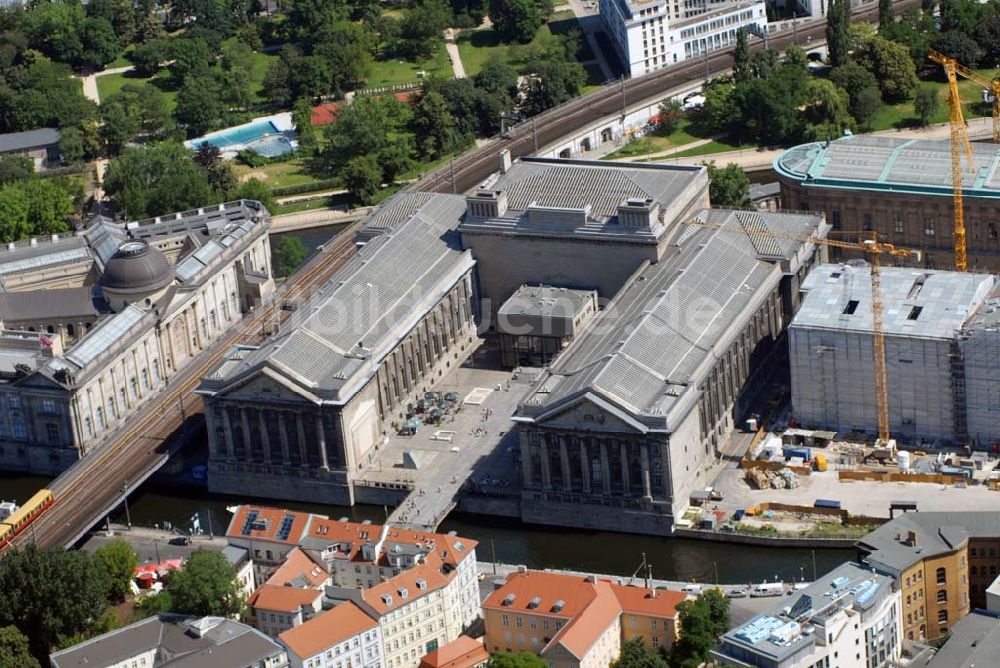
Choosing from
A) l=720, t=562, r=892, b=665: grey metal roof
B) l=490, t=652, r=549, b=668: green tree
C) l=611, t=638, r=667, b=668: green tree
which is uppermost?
l=720, t=562, r=892, b=665: grey metal roof

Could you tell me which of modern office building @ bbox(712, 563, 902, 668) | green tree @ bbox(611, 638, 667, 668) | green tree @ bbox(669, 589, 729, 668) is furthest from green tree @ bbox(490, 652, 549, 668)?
modern office building @ bbox(712, 563, 902, 668)

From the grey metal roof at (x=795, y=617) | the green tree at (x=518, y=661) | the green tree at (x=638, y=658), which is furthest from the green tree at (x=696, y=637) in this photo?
the green tree at (x=518, y=661)

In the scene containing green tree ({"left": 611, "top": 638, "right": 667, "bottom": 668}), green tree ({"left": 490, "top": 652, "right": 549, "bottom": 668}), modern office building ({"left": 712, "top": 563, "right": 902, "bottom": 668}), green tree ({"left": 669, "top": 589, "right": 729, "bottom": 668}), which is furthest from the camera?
green tree ({"left": 669, "top": 589, "right": 729, "bottom": 668})

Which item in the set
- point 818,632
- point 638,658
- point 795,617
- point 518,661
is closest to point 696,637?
point 638,658

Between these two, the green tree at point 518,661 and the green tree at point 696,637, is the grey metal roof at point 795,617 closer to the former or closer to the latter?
the green tree at point 696,637

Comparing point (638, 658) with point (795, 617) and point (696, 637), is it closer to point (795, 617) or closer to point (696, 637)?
point (696, 637)

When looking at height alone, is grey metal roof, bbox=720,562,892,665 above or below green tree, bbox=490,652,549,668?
above

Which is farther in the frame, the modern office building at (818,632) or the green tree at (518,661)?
the green tree at (518,661)

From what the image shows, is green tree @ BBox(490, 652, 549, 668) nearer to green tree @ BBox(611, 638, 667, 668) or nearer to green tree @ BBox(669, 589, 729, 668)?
green tree @ BBox(611, 638, 667, 668)
